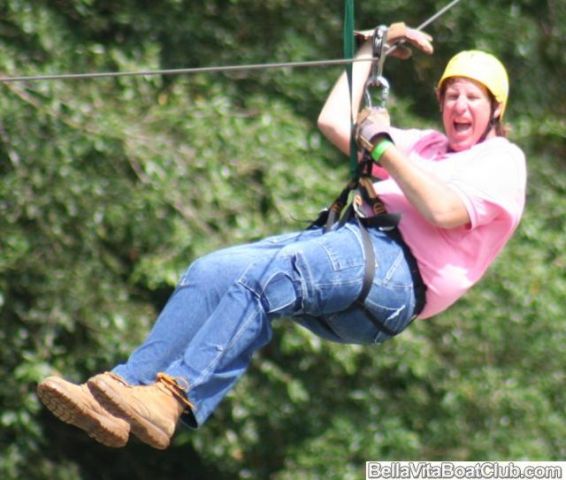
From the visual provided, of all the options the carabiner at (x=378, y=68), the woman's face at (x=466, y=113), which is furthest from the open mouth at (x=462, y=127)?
the carabiner at (x=378, y=68)

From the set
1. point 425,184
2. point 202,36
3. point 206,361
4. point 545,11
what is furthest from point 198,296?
point 545,11

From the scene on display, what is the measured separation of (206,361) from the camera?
14.2 ft

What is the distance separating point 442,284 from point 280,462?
3.59 metres

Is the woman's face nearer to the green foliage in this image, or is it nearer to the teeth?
the teeth

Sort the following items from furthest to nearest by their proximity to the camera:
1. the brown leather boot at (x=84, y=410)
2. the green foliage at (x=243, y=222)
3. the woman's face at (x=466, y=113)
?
the green foliage at (x=243, y=222), the woman's face at (x=466, y=113), the brown leather boot at (x=84, y=410)

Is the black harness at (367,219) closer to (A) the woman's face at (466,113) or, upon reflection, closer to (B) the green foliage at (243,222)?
(A) the woman's face at (466,113)

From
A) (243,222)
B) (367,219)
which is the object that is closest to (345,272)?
(367,219)

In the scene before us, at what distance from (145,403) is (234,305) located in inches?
13.0

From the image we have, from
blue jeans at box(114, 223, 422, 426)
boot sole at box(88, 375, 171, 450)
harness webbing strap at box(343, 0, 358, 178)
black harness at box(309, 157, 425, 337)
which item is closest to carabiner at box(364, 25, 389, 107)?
harness webbing strap at box(343, 0, 358, 178)

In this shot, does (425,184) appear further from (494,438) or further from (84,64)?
(494,438)

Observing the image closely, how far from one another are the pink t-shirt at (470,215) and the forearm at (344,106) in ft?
0.75

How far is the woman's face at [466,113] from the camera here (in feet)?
15.8

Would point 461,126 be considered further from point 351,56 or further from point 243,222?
point 243,222

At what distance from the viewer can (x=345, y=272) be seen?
4.46 metres
